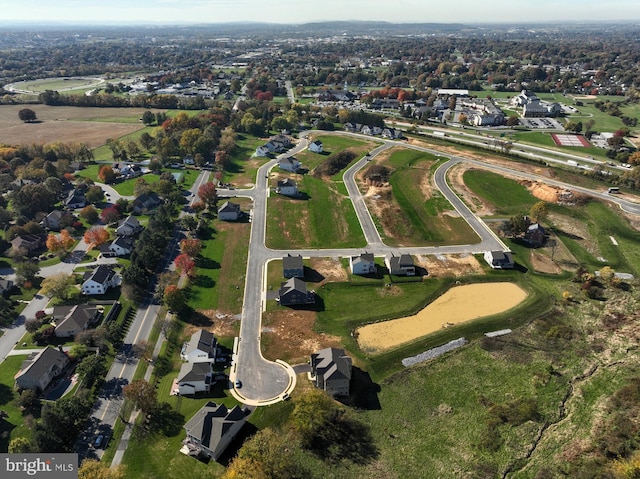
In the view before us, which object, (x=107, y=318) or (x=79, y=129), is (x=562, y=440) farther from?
(x=79, y=129)

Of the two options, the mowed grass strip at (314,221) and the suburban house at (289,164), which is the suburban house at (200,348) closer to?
the mowed grass strip at (314,221)

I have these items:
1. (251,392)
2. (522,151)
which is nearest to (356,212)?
(251,392)

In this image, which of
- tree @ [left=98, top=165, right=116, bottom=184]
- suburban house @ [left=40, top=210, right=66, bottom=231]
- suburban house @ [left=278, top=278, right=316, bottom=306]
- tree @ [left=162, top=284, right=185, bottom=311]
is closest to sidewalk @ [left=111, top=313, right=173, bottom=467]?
tree @ [left=162, top=284, right=185, bottom=311]

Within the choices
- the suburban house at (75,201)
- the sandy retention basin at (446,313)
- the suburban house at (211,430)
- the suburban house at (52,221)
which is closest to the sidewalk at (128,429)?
the suburban house at (211,430)

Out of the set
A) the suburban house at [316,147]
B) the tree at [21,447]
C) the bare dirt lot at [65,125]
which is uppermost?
the tree at [21,447]

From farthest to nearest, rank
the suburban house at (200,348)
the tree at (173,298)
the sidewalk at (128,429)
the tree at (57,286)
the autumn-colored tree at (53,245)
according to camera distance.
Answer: the autumn-colored tree at (53,245)
the tree at (57,286)
the tree at (173,298)
the suburban house at (200,348)
the sidewalk at (128,429)

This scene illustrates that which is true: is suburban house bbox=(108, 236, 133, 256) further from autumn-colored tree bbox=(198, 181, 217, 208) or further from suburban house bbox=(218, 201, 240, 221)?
autumn-colored tree bbox=(198, 181, 217, 208)

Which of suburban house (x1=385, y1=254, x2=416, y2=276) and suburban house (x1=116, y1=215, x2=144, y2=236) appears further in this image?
suburban house (x1=116, y1=215, x2=144, y2=236)
